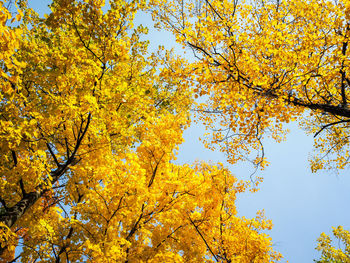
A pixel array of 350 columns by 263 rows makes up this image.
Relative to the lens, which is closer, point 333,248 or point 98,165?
point 98,165

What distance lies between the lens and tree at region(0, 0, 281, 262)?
384cm

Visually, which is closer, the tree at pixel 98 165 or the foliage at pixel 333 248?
the tree at pixel 98 165

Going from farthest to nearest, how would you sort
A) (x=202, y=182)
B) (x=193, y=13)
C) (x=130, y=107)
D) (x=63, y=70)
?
(x=130, y=107)
(x=202, y=182)
(x=193, y=13)
(x=63, y=70)

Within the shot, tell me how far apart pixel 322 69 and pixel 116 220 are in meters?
6.42

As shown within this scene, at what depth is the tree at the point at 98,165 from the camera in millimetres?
3844

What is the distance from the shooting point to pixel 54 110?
13.2ft

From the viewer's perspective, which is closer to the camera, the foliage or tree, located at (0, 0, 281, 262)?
tree, located at (0, 0, 281, 262)

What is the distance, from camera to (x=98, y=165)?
194 inches

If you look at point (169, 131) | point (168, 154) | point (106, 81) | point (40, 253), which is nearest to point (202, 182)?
point (168, 154)

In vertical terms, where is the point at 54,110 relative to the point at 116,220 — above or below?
above

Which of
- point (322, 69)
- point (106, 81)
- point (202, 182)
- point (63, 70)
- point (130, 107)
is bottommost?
point (202, 182)

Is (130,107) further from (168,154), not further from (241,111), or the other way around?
(241,111)

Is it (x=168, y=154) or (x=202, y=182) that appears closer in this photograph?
(x=168, y=154)

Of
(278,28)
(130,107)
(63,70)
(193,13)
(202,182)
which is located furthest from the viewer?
(130,107)
